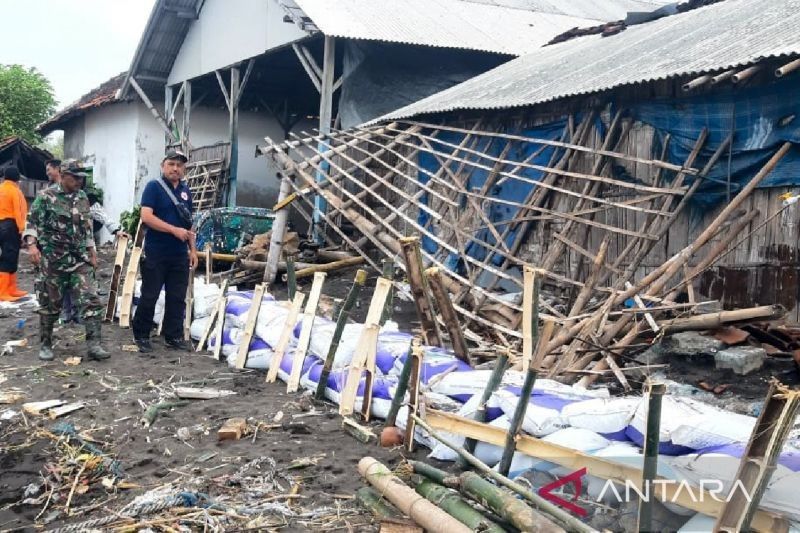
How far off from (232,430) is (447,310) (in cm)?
142

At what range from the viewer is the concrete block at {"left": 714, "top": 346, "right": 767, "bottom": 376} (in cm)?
504

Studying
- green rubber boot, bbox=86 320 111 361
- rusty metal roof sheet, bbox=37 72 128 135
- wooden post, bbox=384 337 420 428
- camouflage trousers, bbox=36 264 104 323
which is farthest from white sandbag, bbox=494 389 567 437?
rusty metal roof sheet, bbox=37 72 128 135

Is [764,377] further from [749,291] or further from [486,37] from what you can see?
[486,37]

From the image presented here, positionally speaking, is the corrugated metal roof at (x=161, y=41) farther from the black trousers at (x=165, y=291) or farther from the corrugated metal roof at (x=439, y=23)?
the black trousers at (x=165, y=291)

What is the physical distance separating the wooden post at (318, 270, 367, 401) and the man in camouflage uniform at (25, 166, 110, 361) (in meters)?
2.21

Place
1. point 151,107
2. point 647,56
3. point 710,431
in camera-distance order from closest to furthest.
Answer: point 710,431
point 647,56
point 151,107

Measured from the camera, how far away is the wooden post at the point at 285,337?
514cm

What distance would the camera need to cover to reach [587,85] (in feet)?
22.6

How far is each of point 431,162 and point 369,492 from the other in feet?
23.0

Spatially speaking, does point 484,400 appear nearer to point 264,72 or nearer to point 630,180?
point 630,180

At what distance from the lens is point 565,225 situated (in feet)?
22.7

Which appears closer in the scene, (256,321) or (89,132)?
(256,321)

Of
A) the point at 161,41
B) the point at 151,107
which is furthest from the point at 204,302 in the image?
the point at 161,41

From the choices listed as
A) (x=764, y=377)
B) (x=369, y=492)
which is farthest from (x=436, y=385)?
(x=764, y=377)
